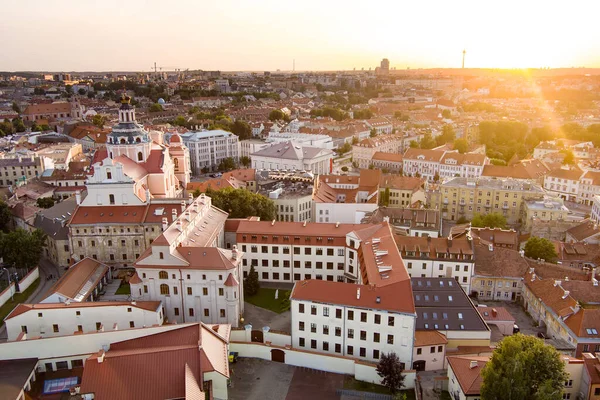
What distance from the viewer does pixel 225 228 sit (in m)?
52.7

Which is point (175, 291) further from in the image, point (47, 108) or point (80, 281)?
point (47, 108)

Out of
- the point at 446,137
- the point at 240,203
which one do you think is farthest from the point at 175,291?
the point at 446,137

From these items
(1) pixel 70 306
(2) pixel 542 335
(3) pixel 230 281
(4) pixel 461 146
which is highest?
(4) pixel 461 146

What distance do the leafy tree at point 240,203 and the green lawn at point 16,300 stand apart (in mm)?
20439

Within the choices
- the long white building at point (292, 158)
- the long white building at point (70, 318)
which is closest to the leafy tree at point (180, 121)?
the long white building at point (292, 158)

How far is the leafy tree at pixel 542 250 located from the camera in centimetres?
5191

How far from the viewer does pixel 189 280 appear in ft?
134

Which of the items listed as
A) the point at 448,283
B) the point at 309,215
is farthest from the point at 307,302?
the point at 309,215

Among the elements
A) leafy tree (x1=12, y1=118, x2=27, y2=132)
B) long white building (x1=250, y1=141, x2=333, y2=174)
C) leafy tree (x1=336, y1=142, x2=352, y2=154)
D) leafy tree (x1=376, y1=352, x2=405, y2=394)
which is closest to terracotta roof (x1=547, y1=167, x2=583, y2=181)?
long white building (x1=250, y1=141, x2=333, y2=174)

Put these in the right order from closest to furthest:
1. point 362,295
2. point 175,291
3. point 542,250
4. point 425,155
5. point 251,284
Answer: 1. point 362,295
2. point 175,291
3. point 251,284
4. point 542,250
5. point 425,155

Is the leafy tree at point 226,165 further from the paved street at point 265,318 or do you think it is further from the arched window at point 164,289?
the arched window at point 164,289

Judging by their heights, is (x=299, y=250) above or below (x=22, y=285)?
above

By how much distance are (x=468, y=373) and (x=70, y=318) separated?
2857cm

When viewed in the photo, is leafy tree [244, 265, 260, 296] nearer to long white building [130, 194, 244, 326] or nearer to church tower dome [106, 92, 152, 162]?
long white building [130, 194, 244, 326]
